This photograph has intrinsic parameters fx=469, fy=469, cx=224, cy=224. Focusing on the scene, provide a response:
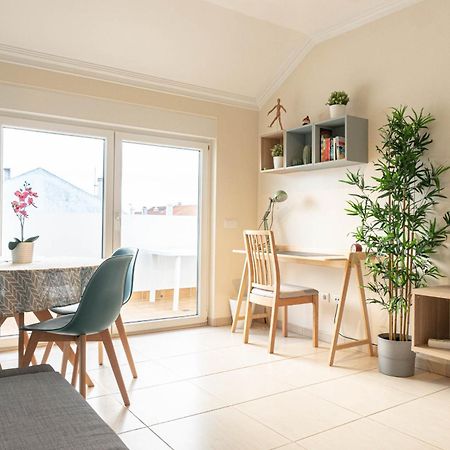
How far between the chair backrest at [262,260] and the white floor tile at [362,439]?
1.48m

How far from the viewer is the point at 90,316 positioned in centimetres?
236

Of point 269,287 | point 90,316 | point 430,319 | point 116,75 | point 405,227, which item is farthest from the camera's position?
point 116,75

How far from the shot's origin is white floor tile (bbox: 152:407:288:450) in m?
2.15

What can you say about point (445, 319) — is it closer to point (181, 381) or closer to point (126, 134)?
point (181, 381)

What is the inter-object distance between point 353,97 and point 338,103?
207 mm

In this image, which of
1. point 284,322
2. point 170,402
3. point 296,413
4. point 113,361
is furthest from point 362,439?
point 284,322

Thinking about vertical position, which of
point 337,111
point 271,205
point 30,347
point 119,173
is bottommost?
point 30,347

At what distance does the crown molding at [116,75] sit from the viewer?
11.8 feet

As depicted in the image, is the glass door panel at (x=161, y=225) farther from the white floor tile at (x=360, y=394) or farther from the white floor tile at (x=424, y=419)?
the white floor tile at (x=424, y=419)

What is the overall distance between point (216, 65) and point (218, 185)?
113 cm

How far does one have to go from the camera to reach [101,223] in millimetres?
4121

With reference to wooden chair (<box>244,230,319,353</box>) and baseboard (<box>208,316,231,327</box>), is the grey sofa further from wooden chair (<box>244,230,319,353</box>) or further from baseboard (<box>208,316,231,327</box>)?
baseboard (<box>208,316,231,327</box>)

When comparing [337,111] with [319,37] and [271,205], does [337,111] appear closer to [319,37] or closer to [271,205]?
[319,37]

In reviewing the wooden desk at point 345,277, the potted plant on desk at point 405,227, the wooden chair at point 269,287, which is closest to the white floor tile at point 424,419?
the potted plant on desk at point 405,227
